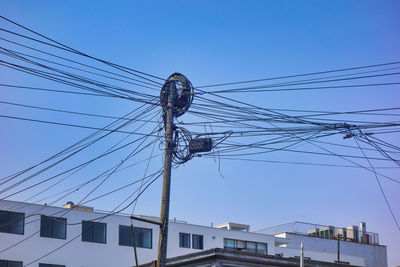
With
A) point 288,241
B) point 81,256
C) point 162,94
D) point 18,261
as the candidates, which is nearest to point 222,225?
point 288,241

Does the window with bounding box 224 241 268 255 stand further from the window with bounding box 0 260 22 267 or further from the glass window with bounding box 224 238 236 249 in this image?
the window with bounding box 0 260 22 267

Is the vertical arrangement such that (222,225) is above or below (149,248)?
above

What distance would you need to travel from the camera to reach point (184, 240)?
5216cm

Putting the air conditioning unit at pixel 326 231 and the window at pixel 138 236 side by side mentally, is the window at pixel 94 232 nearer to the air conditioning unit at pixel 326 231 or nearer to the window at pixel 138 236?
the window at pixel 138 236

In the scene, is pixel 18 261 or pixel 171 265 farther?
pixel 18 261

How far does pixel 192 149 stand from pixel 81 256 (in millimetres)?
24807

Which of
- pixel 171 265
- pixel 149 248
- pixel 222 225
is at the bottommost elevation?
pixel 171 265

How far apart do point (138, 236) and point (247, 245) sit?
12.4m

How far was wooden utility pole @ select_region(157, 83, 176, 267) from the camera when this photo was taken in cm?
2102

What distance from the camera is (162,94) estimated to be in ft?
80.2

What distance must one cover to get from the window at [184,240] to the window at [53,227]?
37.7 ft

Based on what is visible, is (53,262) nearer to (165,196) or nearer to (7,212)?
(7,212)

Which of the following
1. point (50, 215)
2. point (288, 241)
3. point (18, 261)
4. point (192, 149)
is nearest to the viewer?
point (192, 149)

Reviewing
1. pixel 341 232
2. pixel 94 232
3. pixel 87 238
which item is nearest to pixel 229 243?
pixel 94 232
